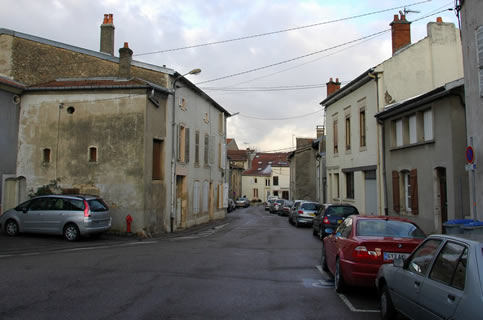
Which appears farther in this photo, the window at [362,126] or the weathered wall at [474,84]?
the window at [362,126]

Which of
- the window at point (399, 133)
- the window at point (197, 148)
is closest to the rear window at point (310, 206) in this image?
the window at point (197, 148)

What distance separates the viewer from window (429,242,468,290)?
13.3 ft

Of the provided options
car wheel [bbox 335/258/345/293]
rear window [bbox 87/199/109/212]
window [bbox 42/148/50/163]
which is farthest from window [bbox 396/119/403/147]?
window [bbox 42/148/50/163]

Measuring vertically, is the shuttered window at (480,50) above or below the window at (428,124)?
above

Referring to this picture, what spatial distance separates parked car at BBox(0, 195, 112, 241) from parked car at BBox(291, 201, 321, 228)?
40.3ft

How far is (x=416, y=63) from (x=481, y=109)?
11.1 meters

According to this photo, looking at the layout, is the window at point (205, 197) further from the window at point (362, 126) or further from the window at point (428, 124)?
the window at point (428, 124)

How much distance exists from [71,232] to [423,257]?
13442mm

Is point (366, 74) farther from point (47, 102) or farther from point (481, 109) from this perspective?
point (47, 102)

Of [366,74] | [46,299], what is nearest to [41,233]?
[46,299]

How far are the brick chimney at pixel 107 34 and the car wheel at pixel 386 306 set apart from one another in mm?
21452

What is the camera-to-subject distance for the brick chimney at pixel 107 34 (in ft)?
77.6

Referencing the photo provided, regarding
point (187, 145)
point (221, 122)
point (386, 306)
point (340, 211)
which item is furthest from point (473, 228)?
point (221, 122)

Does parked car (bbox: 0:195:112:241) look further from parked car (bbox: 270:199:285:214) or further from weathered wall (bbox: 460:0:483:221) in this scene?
parked car (bbox: 270:199:285:214)
